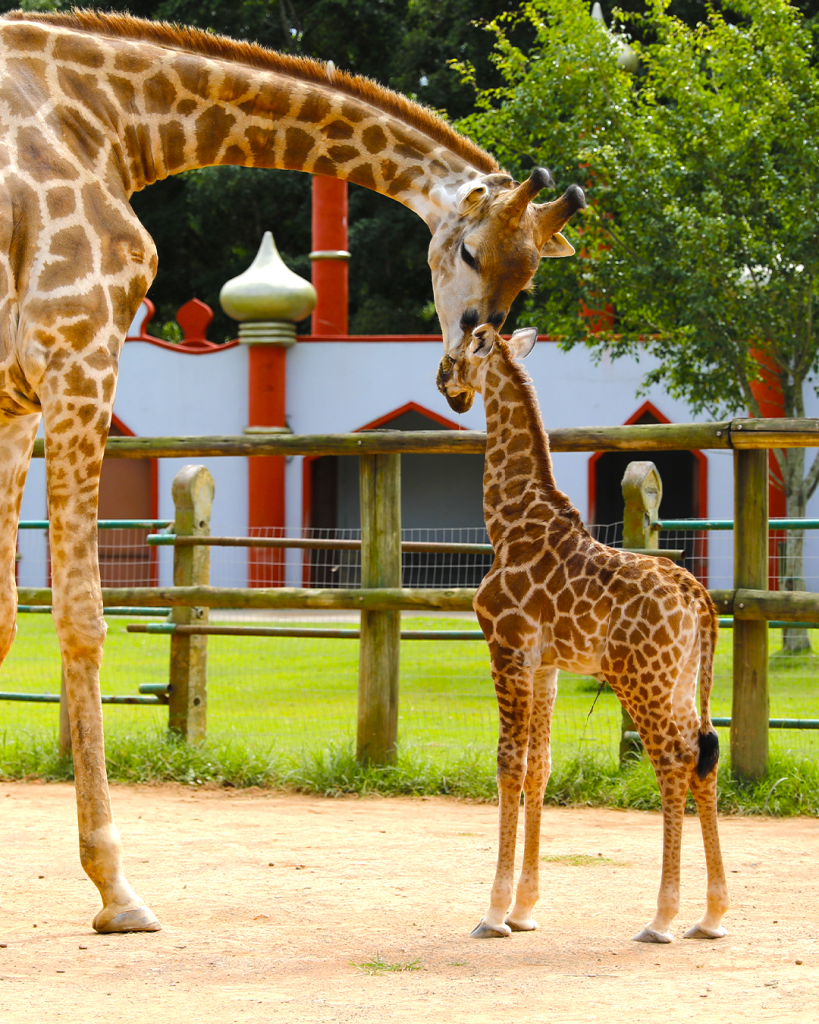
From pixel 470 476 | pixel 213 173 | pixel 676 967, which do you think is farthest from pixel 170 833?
pixel 213 173

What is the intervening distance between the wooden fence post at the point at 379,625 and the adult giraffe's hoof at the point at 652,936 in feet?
9.21

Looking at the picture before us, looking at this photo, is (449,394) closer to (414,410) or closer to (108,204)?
(108,204)

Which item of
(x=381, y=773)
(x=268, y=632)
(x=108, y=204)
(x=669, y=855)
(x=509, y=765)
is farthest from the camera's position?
(x=268, y=632)

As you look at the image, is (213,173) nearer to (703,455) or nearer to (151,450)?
(703,455)

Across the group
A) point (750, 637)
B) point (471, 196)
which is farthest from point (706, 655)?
point (750, 637)

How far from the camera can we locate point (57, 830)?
548 cm

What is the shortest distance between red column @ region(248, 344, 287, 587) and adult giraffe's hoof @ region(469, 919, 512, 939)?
15.0 meters

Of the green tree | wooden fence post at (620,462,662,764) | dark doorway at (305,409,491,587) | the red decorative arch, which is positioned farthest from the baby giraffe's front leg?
dark doorway at (305,409,491,587)

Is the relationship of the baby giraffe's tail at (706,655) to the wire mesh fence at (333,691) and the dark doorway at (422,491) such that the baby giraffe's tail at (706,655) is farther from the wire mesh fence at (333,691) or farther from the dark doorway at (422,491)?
the dark doorway at (422,491)

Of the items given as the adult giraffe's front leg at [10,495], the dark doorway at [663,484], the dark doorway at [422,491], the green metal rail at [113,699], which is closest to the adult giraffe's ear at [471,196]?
the adult giraffe's front leg at [10,495]

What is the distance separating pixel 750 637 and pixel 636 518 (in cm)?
87

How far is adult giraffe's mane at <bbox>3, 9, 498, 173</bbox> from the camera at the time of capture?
169 inches

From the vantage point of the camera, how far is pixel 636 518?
Result: 20.7 feet

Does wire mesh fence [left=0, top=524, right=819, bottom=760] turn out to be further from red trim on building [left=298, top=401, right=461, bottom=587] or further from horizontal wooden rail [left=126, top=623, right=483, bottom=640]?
red trim on building [left=298, top=401, right=461, bottom=587]
